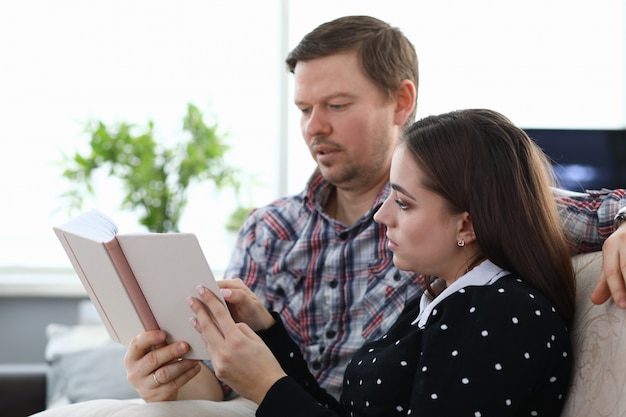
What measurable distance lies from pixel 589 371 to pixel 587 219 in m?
0.31

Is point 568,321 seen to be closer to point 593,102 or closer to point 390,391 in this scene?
point 390,391

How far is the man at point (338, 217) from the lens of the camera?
174 cm

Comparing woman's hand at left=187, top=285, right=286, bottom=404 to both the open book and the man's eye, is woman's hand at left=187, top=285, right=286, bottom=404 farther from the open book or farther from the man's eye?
the man's eye

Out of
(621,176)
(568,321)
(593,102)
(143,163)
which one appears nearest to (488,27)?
(593,102)

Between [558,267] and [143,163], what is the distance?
237 cm

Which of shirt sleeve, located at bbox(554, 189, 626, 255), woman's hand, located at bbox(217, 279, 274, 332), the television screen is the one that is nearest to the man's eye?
shirt sleeve, located at bbox(554, 189, 626, 255)

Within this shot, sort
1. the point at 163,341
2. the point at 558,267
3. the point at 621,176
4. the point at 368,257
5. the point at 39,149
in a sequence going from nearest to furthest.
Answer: the point at 558,267
the point at 163,341
the point at 368,257
the point at 621,176
the point at 39,149

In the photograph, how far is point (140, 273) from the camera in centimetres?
132

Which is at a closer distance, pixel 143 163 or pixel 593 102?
pixel 143 163

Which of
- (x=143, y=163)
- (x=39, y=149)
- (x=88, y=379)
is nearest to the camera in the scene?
(x=88, y=379)

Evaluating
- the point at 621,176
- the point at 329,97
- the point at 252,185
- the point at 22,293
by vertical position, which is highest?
the point at 329,97

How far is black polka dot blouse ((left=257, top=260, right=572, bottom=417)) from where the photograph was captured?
3.48 ft

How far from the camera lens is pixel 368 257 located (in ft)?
5.85

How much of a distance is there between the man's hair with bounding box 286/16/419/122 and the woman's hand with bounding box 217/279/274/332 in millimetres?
606
